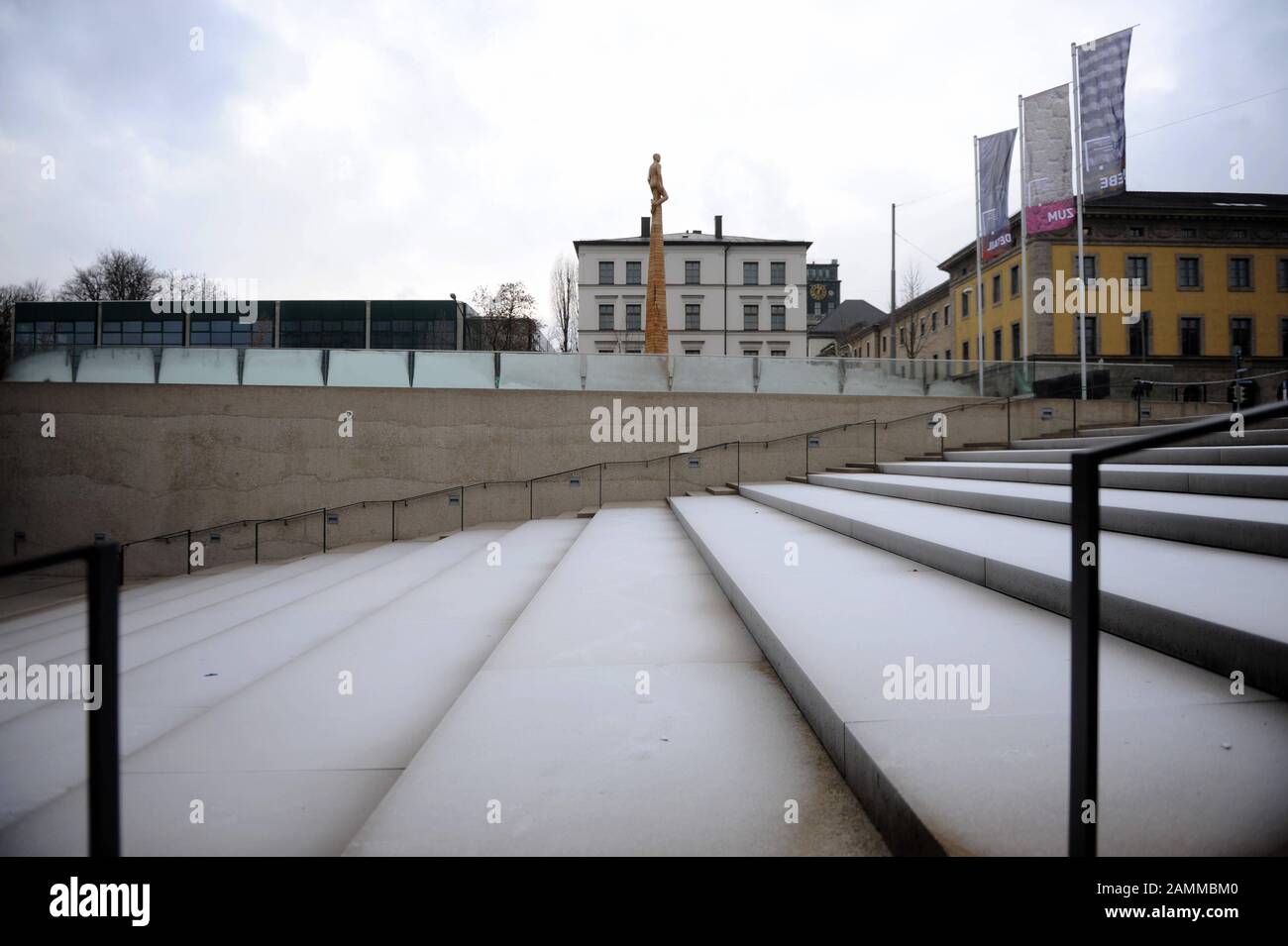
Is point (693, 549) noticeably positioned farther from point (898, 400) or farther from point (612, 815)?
point (898, 400)

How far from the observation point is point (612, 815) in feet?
6.39

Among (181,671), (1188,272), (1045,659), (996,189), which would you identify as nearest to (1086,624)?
(1045,659)

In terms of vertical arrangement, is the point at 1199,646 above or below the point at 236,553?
above

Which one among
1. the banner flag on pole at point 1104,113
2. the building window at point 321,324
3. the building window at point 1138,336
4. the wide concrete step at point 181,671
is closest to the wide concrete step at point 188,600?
the wide concrete step at point 181,671

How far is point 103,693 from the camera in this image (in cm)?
129

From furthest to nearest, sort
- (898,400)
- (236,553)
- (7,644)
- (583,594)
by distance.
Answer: (898,400) → (236,553) → (7,644) → (583,594)

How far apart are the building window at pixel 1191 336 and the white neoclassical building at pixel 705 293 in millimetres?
21751

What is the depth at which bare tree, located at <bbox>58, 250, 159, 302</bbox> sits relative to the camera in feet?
143

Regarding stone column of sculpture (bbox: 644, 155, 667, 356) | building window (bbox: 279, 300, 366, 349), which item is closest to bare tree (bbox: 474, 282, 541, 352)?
building window (bbox: 279, 300, 366, 349)

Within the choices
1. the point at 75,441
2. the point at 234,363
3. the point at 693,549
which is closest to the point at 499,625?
the point at 693,549

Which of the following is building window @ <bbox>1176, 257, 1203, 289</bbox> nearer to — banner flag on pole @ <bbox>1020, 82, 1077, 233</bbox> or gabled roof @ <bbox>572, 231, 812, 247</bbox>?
gabled roof @ <bbox>572, 231, 812, 247</bbox>

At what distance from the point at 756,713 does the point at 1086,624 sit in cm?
151

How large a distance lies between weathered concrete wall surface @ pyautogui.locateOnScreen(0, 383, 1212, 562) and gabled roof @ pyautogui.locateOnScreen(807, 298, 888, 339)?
206 ft
